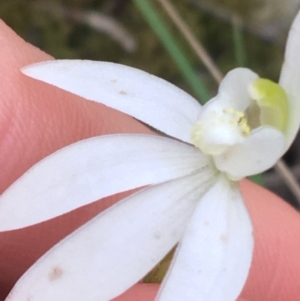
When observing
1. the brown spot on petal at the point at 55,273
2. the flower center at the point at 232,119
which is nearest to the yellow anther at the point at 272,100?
the flower center at the point at 232,119

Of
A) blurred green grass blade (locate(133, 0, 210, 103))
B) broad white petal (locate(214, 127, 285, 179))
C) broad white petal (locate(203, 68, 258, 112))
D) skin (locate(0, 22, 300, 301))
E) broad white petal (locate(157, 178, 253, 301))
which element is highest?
blurred green grass blade (locate(133, 0, 210, 103))

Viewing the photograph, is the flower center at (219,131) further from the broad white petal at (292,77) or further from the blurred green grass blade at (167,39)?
the blurred green grass blade at (167,39)

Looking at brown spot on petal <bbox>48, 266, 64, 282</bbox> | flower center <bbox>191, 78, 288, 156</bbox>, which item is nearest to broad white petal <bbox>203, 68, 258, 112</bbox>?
flower center <bbox>191, 78, 288, 156</bbox>

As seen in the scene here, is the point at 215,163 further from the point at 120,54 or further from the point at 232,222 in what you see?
the point at 120,54

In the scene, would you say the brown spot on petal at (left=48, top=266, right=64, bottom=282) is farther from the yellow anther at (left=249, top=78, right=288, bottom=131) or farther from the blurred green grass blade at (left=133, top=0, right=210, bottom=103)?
the blurred green grass blade at (left=133, top=0, right=210, bottom=103)

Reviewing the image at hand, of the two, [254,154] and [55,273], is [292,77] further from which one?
[55,273]

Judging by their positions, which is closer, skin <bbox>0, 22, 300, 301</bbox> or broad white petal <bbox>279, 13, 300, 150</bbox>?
broad white petal <bbox>279, 13, 300, 150</bbox>
